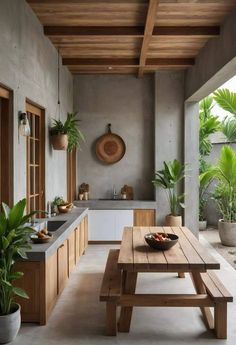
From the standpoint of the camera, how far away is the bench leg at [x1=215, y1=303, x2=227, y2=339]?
127 inches

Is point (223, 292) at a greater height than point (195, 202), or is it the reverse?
point (195, 202)

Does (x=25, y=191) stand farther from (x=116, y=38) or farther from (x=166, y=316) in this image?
(x=116, y=38)

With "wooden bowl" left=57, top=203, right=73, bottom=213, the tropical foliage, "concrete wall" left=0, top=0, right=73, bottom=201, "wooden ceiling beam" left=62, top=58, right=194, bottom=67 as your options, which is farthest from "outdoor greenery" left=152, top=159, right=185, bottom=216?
"concrete wall" left=0, top=0, right=73, bottom=201

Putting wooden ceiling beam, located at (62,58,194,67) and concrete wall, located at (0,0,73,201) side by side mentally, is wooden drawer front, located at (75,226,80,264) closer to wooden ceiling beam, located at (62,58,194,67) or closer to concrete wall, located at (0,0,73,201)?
concrete wall, located at (0,0,73,201)

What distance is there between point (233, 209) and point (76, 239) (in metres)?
3.29

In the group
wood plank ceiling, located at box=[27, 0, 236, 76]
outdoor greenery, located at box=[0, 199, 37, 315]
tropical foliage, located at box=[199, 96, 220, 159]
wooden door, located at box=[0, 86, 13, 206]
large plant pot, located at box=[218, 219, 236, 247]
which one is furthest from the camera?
tropical foliage, located at box=[199, 96, 220, 159]

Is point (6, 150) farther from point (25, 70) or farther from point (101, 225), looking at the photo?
point (101, 225)

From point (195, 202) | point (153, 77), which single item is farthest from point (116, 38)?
point (195, 202)

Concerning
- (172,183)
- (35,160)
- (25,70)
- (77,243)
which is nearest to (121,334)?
(77,243)

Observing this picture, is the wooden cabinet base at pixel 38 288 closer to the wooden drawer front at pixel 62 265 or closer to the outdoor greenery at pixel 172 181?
the wooden drawer front at pixel 62 265

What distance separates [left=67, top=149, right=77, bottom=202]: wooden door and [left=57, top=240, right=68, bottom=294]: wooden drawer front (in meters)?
2.66

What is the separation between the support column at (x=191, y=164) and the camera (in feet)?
23.5

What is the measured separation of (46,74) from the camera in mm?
5156

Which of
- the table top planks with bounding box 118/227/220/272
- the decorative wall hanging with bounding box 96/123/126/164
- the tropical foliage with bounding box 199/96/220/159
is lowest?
the table top planks with bounding box 118/227/220/272
